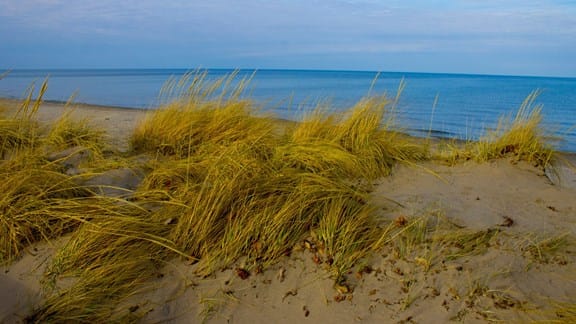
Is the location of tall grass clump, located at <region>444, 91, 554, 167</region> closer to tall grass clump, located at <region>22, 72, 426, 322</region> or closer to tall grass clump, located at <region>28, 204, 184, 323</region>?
tall grass clump, located at <region>22, 72, 426, 322</region>

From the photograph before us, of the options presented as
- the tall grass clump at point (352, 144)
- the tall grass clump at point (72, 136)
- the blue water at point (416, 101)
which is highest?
the tall grass clump at point (352, 144)

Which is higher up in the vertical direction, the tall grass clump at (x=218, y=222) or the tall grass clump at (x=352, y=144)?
the tall grass clump at (x=352, y=144)

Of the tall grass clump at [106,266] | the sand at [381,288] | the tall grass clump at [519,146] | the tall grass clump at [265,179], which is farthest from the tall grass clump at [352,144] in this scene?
the tall grass clump at [106,266]

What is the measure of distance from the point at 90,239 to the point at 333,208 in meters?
1.31

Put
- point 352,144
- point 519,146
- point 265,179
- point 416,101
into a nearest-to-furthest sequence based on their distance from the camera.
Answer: point 265,179 < point 352,144 < point 519,146 < point 416,101

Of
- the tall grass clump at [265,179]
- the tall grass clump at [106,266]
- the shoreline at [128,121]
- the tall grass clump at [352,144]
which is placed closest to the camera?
the tall grass clump at [106,266]

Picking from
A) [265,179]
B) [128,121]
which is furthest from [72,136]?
[128,121]

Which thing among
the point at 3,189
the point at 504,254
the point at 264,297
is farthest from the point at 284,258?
the point at 3,189

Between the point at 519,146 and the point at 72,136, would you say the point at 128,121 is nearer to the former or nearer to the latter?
the point at 72,136

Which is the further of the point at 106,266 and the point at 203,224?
the point at 203,224

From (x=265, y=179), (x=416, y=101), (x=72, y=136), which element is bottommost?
(x=416, y=101)

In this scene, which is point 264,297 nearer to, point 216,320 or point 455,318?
point 216,320

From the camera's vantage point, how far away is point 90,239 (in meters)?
2.52

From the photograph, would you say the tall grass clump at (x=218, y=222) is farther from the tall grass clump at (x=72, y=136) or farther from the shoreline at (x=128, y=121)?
the shoreline at (x=128, y=121)
